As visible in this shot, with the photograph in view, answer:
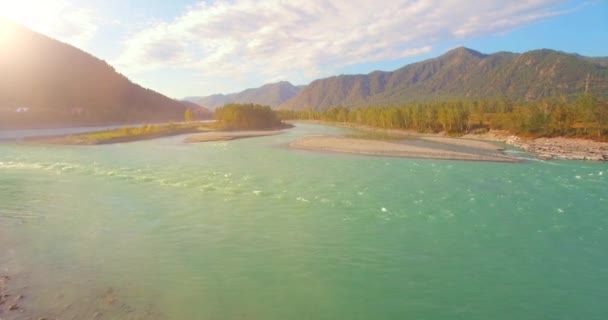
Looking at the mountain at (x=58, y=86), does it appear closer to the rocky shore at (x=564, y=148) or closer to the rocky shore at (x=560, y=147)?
the rocky shore at (x=560, y=147)

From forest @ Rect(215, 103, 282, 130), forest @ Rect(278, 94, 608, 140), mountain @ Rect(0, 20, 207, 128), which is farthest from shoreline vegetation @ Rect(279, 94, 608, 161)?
mountain @ Rect(0, 20, 207, 128)

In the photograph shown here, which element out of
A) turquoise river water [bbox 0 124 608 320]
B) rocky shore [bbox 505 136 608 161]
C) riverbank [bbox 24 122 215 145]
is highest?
riverbank [bbox 24 122 215 145]

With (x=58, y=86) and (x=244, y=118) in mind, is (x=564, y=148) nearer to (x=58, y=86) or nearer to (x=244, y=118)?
(x=244, y=118)

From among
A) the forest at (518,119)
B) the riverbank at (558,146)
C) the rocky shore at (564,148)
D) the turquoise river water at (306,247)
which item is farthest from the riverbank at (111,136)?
the rocky shore at (564,148)

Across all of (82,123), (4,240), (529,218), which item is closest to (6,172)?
(4,240)

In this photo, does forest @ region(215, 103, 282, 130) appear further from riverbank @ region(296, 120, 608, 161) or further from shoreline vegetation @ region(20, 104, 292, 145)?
riverbank @ region(296, 120, 608, 161)

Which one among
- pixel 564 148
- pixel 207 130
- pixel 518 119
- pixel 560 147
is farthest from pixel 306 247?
pixel 207 130
